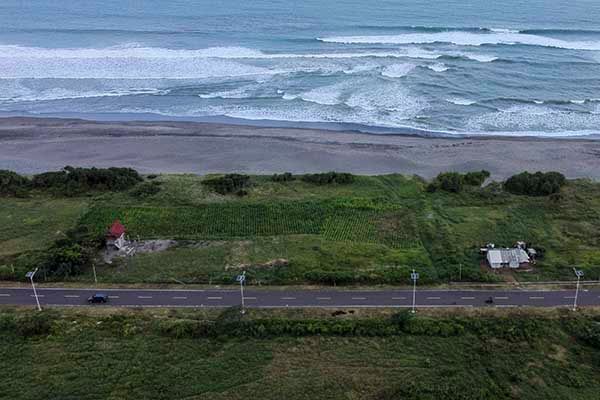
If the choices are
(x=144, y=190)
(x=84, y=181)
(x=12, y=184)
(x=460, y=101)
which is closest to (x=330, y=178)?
(x=144, y=190)

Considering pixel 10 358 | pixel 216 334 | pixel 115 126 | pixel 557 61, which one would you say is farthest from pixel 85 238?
pixel 557 61

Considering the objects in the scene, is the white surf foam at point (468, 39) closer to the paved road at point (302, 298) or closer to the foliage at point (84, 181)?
the foliage at point (84, 181)

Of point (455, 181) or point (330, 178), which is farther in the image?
point (330, 178)

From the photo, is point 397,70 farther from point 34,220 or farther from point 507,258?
point 34,220

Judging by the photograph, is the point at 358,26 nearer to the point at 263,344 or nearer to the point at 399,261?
the point at 399,261

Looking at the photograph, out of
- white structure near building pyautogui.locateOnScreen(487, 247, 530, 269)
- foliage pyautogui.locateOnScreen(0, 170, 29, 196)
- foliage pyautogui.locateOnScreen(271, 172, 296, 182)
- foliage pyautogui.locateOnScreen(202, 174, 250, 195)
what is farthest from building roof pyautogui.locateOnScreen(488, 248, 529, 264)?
foliage pyautogui.locateOnScreen(0, 170, 29, 196)
